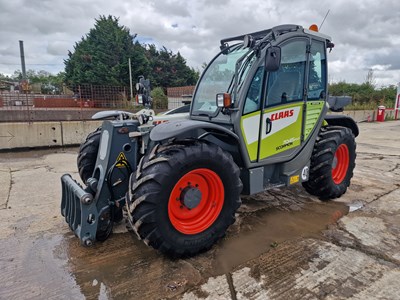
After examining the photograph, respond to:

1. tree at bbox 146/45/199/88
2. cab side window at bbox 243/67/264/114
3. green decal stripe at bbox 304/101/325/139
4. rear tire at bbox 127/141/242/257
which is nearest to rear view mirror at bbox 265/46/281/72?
cab side window at bbox 243/67/264/114

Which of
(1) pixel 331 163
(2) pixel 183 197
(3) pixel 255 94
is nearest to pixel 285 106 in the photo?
(3) pixel 255 94

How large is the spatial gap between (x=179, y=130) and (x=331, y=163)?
245cm

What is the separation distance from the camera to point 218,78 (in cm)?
363

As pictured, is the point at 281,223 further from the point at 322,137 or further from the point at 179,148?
the point at 179,148

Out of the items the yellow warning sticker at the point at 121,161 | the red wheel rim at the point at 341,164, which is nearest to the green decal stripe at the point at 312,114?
the red wheel rim at the point at 341,164

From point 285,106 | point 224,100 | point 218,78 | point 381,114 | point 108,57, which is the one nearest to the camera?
point 224,100

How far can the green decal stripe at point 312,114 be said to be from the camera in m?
3.76

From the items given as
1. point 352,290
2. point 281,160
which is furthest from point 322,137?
point 352,290

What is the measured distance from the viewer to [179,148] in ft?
8.49

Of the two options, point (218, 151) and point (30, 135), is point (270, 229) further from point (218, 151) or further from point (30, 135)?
point (30, 135)

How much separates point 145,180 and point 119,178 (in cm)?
72

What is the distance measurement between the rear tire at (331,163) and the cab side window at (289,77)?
850mm

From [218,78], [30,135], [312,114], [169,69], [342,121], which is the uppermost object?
[169,69]

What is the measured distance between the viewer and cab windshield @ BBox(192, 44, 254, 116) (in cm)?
324
